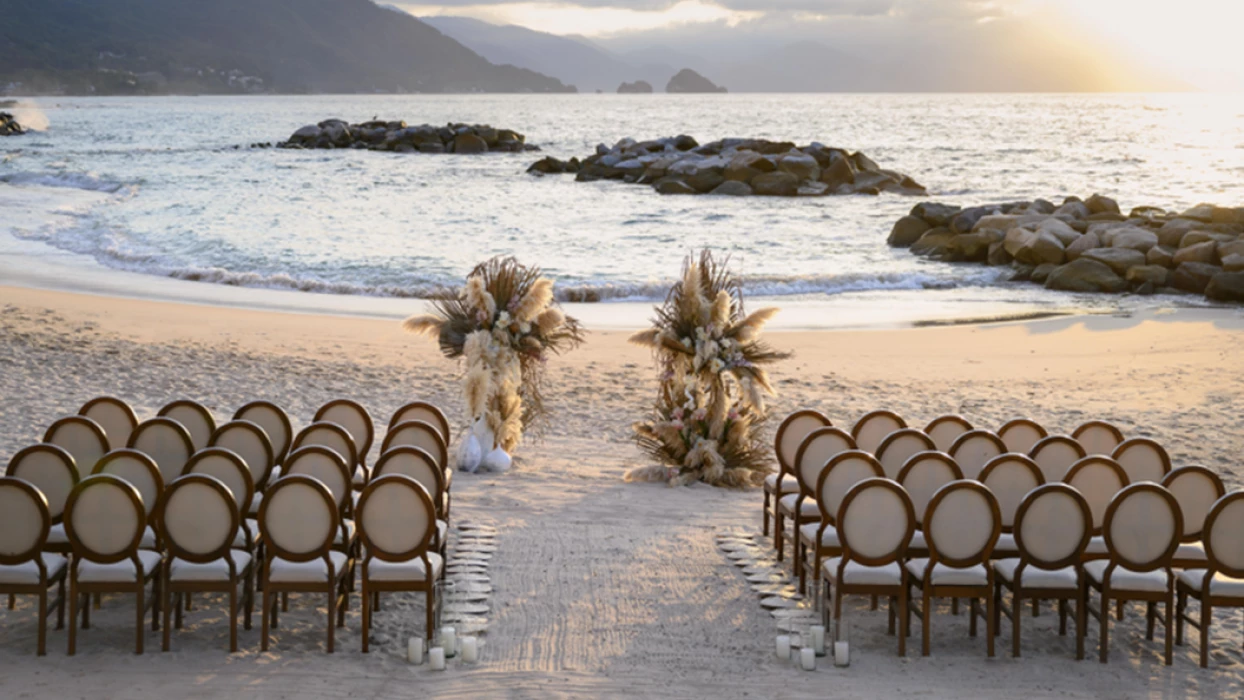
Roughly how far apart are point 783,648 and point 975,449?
7.65 ft

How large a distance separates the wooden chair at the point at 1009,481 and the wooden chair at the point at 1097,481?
24cm

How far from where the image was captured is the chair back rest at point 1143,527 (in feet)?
21.0

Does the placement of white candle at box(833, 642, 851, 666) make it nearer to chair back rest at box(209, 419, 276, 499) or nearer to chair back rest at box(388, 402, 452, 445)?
chair back rest at box(388, 402, 452, 445)

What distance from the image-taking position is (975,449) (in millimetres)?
7953

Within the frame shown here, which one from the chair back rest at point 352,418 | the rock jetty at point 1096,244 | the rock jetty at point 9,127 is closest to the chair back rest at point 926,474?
the chair back rest at point 352,418

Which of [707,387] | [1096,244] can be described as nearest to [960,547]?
[707,387]

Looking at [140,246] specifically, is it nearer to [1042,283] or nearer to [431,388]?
[431,388]

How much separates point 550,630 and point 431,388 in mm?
7725

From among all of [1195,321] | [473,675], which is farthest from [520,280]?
[1195,321]

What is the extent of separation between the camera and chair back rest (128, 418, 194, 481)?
7.69 metres

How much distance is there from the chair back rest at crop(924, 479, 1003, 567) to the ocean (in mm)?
14074

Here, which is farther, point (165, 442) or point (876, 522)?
point (165, 442)

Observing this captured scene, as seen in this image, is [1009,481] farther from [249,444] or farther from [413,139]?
[413,139]

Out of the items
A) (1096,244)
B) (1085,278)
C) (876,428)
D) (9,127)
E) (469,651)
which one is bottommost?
(469,651)
